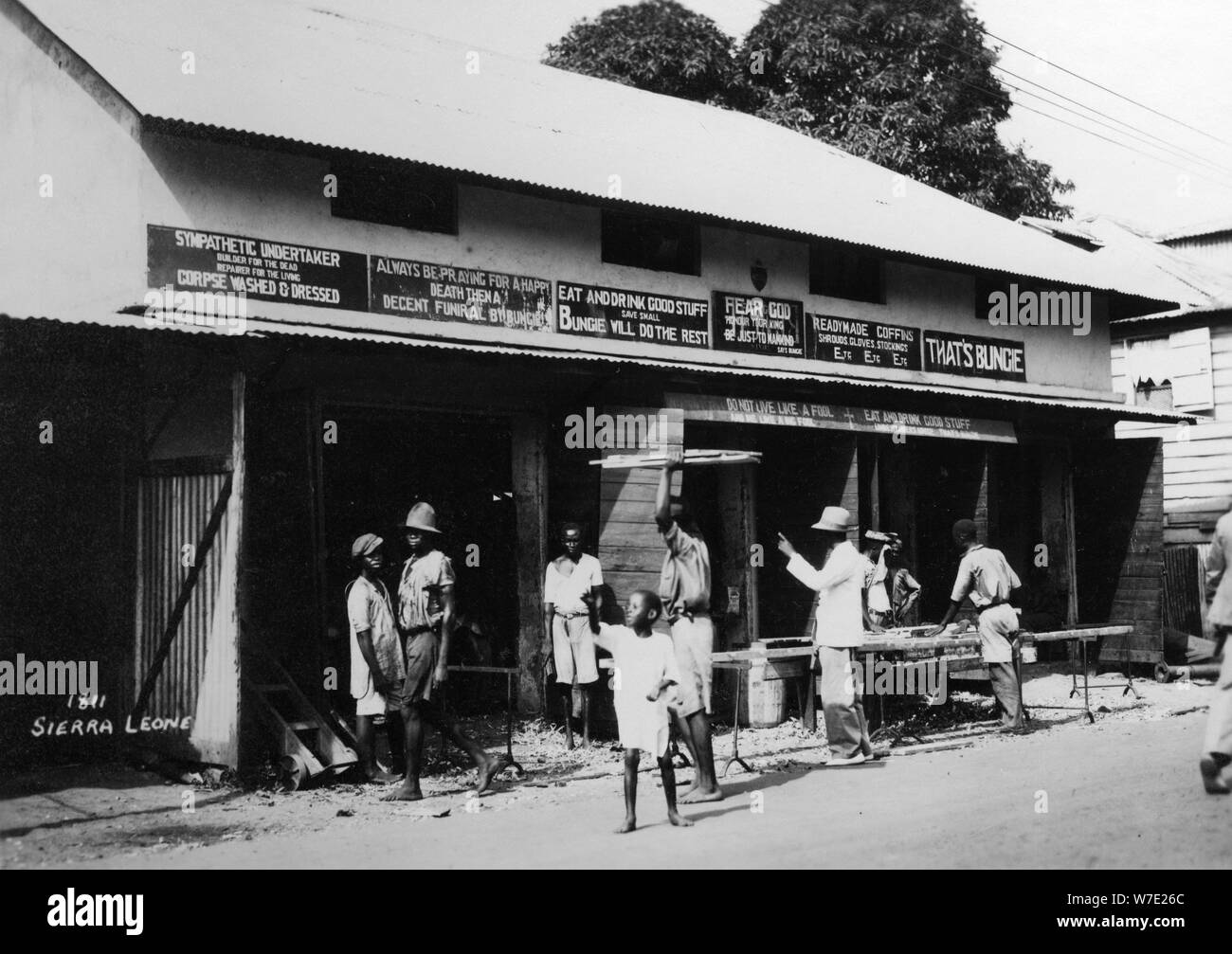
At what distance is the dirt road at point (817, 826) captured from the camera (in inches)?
241

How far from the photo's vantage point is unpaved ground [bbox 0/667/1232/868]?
6.25 metres

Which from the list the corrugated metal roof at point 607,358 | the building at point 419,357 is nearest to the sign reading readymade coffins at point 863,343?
the building at point 419,357

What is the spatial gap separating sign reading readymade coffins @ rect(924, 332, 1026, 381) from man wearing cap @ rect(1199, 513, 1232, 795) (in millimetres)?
8015

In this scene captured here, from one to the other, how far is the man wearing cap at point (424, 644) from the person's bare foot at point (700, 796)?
4.23ft

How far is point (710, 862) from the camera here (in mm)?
6047

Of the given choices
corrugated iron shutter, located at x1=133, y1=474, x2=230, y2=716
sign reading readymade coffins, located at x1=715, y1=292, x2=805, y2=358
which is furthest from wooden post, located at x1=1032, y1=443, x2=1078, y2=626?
corrugated iron shutter, located at x1=133, y1=474, x2=230, y2=716

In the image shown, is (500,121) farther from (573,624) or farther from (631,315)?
(573,624)

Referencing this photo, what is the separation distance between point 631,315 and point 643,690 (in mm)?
5899

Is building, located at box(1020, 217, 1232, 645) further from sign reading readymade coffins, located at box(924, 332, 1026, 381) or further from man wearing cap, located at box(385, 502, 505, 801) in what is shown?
man wearing cap, located at box(385, 502, 505, 801)

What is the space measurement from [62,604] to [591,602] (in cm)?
415

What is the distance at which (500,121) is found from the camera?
12969mm

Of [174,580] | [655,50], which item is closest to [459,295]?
[174,580]
